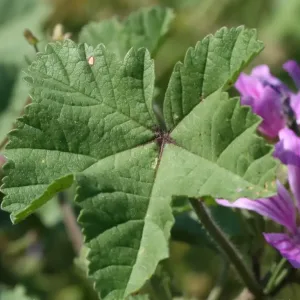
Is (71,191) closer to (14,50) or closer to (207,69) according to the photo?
(14,50)

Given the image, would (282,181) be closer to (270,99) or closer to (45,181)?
(270,99)

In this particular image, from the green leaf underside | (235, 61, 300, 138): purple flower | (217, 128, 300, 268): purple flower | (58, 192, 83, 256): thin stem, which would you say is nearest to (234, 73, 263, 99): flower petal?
(235, 61, 300, 138): purple flower

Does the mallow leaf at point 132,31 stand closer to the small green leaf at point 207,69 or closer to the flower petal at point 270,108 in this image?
the flower petal at point 270,108

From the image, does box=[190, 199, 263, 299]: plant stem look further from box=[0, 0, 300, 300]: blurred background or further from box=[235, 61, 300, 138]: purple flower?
box=[235, 61, 300, 138]: purple flower

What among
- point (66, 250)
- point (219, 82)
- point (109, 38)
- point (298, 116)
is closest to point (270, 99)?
point (298, 116)

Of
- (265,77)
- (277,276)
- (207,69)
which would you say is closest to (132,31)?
(265,77)

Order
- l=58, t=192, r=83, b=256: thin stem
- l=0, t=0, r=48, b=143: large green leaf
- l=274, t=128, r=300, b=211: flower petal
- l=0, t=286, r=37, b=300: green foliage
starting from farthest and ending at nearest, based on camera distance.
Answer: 1. l=0, t=0, r=48, b=143: large green leaf
2. l=58, t=192, r=83, b=256: thin stem
3. l=0, t=286, r=37, b=300: green foliage
4. l=274, t=128, r=300, b=211: flower petal

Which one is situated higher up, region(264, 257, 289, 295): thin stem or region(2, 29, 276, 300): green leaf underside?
region(2, 29, 276, 300): green leaf underside
